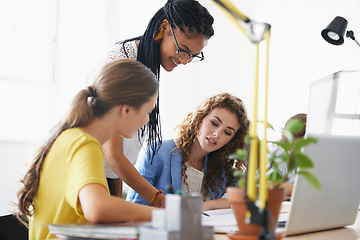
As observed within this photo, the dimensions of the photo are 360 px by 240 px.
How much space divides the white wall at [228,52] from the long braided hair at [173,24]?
2.11 meters

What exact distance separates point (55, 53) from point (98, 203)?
3.10 meters

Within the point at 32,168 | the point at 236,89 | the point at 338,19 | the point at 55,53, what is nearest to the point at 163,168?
the point at 32,168

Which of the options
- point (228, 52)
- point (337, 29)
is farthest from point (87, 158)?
point (228, 52)

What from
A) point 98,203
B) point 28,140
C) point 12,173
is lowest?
point 12,173

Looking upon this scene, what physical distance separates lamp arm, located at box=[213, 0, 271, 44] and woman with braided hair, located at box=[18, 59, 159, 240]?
1.53 feet

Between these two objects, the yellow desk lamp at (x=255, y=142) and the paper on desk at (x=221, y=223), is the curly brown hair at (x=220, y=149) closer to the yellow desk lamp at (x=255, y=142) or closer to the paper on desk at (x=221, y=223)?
the paper on desk at (x=221, y=223)

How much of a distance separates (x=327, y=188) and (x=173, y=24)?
0.88 metres

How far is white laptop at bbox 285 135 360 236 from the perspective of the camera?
0.94 meters

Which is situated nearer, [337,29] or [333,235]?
[333,235]

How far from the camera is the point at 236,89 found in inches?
191

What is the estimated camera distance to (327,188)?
3.32 feet

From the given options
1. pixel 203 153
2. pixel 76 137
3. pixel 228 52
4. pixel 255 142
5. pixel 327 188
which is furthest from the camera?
pixel 228 52

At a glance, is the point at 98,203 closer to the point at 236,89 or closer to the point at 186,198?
the point at 186,198

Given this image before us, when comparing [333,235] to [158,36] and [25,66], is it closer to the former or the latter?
[158,36]
